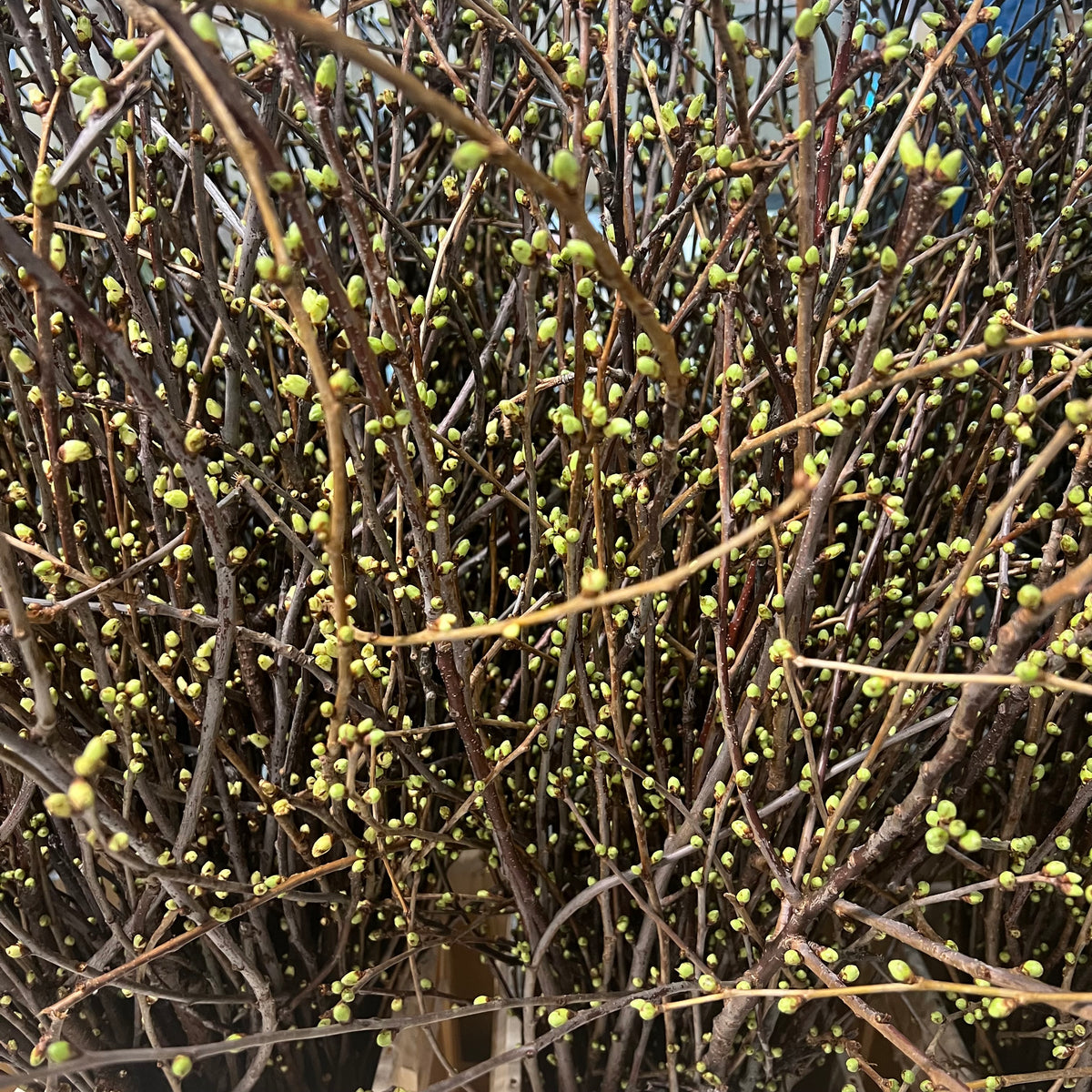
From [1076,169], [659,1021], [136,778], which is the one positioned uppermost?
[1076,169]

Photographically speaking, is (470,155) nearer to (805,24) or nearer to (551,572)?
(805,24)

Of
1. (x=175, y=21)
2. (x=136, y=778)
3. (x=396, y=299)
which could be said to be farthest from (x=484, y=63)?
(x=136, y=778)

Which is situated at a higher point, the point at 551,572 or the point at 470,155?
the point at 470,155

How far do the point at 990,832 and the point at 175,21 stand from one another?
2.14 ft

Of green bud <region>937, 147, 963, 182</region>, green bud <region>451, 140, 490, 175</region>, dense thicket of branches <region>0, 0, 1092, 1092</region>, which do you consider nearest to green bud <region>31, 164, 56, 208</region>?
dense thicket of branches <region>0, 0, 1092, 1092</region>

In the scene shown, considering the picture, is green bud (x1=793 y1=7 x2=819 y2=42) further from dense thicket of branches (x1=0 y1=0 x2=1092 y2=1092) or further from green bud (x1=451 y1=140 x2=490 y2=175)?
green bud (x1=451 y1=140 x2=490 y2=175)

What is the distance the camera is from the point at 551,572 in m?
0.69

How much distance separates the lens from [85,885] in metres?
0.57

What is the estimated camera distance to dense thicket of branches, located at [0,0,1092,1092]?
1.13 feet

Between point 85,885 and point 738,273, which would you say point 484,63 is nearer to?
point 738,273

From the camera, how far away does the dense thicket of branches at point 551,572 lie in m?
0.34

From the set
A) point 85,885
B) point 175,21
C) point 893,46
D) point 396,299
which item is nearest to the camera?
point 175,21

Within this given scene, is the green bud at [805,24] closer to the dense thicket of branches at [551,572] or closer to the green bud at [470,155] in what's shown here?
the dense thicket of branches at [551,572]

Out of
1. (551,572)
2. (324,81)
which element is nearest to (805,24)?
(324,81)
